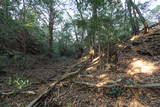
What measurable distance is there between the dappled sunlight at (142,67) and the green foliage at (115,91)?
147 centimetres

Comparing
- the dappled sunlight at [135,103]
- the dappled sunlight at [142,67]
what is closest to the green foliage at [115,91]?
the dappled sunlight at [135,103]

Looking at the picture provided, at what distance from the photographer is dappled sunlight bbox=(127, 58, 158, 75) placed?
Answer: 5.21 meters

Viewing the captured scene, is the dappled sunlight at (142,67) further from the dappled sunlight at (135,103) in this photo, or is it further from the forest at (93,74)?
the dappled sunlight at (135,103)

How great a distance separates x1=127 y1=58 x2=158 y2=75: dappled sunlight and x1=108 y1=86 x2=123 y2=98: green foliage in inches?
57.8

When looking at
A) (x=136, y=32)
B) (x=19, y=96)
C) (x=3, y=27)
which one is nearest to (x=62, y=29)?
(x=136, y=32)

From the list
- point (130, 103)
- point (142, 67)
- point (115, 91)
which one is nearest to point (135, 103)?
point (130, 103)

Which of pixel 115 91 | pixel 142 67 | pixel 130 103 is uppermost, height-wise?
pixel 142 67

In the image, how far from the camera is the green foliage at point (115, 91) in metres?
3.90

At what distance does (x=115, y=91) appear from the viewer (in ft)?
13.0

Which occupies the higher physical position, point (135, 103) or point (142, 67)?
point (142, 67)

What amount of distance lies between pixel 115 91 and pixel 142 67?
2185 millimetres

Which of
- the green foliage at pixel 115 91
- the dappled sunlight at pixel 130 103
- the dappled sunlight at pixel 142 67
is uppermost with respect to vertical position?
the dappled sunlight at pixel 142 67

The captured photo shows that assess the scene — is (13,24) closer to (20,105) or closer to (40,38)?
(40,38)

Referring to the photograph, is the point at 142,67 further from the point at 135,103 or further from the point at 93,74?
the point at 135,103
